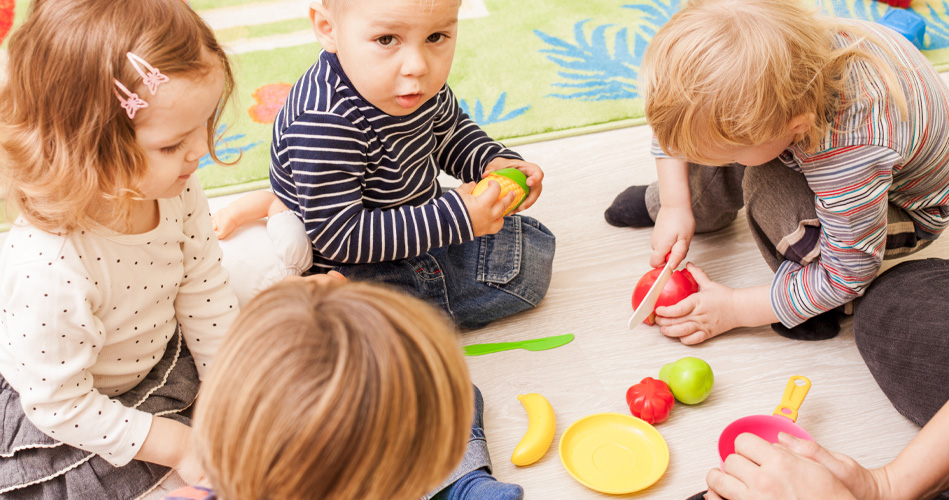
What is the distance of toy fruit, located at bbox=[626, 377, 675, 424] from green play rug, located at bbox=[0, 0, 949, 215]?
2.08 feet

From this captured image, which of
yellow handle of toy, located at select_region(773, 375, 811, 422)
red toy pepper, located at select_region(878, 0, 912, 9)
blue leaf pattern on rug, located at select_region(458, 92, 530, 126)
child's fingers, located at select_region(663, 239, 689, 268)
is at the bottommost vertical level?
yellow handle of toy, located at select_region(773, 375, 811, 422)

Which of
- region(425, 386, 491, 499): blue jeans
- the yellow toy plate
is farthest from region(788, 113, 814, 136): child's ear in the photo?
region(425, 386, 491, 499): blue jeans

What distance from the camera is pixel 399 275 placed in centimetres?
109

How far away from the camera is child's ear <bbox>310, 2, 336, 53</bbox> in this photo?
92 cm

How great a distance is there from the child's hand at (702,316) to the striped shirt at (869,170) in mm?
79

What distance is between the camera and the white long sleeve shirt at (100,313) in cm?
75

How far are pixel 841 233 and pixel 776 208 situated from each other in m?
0.13

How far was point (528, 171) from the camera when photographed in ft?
3.67

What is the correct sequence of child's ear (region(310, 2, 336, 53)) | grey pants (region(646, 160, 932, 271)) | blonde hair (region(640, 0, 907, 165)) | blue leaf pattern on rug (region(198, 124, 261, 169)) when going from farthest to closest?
blue leaf pattern on rug (region(198, 124, 261, 169))
grey pants (region(646, 160, 932, 271))
child's ear (region(310, 2, 336, 53))
blonde hair (region(640, 0, 907, 165))

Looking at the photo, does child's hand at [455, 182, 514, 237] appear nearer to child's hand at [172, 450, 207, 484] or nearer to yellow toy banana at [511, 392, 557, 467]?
yellow toy banana at [511, 392, 557, 467]

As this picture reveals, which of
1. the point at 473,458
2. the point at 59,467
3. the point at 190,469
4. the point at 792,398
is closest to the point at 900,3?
the point at 792,398

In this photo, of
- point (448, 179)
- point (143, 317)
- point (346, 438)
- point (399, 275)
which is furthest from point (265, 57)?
point (346, 438)

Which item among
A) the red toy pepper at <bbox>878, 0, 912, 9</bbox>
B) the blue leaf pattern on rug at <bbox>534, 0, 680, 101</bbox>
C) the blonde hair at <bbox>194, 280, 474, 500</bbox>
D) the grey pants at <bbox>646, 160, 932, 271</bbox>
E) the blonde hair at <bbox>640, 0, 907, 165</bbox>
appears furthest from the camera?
the red toy pepper at <bbox>878, 0, 912, 9</bbox>

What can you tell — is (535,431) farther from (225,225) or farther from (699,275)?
(225,225)
